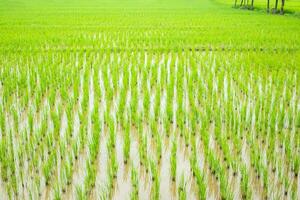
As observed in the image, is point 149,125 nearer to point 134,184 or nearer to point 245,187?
point 134,184

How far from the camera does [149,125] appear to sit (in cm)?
362

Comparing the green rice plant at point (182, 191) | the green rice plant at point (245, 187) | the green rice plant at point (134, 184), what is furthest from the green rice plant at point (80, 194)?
the green rice plant at point (245, 187)

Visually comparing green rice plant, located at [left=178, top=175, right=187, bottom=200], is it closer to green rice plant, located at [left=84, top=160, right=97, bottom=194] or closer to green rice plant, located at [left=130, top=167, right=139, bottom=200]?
green rice plant, located at [left=130, top=167, right=139, bottom=200]

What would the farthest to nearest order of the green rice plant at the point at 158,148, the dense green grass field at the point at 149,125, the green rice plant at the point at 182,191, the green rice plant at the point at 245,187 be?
the green rice plant at the point at 158,148
the dense green grass field at the point at 149,125
the green rice plant at the point at 245,187
the green rice plant at the point at 182,191

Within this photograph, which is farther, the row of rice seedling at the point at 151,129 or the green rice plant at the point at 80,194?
the row of rice seedling at the point at 151,129

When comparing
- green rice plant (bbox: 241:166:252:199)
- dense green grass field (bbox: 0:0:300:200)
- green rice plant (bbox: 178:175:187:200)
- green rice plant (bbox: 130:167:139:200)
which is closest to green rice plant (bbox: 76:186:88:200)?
dense green grass field (bbox: 0:0:300:200)

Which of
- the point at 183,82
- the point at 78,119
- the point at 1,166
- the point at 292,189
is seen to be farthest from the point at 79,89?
the point at 292,189

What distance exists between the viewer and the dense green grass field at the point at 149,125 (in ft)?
8.41

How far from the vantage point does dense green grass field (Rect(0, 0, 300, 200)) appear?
8.41 feet

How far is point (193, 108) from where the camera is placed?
12.9ft

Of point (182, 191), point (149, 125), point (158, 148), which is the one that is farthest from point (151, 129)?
point (182, 191)

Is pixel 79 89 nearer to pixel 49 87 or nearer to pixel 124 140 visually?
pixel 49 87

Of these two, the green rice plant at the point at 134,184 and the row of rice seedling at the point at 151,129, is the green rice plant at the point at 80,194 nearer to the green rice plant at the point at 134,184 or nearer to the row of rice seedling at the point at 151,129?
the row of rice seedling at the point at 151,129

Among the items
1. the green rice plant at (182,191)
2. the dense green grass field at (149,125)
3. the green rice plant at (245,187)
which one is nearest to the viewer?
the green rice plant at (182,191)
